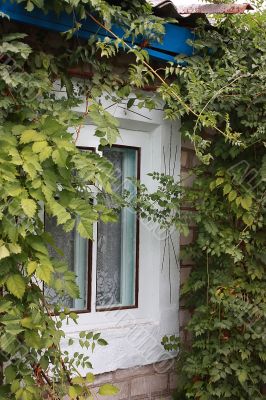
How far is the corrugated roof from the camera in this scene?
12.1ft

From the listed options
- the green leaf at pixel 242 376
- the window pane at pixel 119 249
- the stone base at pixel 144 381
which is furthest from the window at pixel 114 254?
the green leaf at pixel 242 376

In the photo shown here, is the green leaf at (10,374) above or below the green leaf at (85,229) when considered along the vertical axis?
below

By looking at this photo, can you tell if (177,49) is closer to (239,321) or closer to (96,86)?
(96,86)

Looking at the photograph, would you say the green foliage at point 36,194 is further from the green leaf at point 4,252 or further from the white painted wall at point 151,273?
the white painted wall at point 151,273

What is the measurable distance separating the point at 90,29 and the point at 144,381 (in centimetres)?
220

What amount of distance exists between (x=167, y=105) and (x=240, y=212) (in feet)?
2.70

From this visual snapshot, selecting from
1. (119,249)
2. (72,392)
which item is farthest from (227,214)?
(72,392)

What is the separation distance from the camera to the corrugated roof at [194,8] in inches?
145

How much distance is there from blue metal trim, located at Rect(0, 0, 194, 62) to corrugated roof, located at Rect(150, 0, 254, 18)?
11 centimetres

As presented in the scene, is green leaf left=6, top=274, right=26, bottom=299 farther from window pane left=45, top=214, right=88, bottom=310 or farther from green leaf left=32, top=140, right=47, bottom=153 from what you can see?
window pane left=45, top=214, right=88, bottom=310

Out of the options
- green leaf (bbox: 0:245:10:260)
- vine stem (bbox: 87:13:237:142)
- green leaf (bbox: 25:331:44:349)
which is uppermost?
vine stem (bbox: 87:13:237:142)

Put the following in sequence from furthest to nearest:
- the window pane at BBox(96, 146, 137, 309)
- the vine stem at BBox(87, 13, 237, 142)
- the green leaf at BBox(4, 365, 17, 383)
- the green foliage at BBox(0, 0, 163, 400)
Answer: the window pane at BBox(96, 146, 137, 309) < the vine stem at BBox(87, 13, 237, 142) < the green leaf at BBox(4, 365, 17, 383) < the green foliage at BBox(0, 0, 163, 400)

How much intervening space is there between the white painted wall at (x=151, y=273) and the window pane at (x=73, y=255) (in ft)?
0.65

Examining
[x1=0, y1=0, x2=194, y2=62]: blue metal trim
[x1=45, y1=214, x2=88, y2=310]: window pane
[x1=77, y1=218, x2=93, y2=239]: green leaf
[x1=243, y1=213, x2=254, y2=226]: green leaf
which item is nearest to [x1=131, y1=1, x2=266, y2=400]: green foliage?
[x1=243, y1=213, x2=254, y2=226]: green leaf
